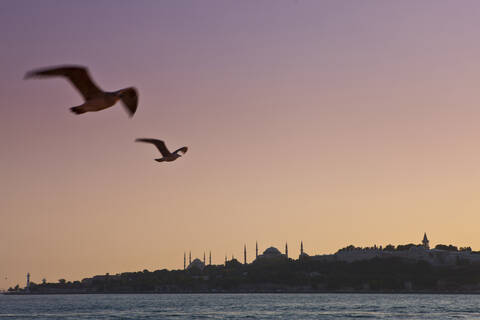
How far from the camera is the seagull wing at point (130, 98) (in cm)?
784

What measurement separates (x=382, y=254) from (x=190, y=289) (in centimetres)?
4742

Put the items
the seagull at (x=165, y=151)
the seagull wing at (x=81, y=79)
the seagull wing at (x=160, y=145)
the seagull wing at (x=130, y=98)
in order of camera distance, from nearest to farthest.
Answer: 1. the seagull wing at (x=81, y=79)
2. the seagull wing at (x=130, y=98)
3. the seagull wing at (x=160, y=145)
4. the seagull at (x=165, y=151)

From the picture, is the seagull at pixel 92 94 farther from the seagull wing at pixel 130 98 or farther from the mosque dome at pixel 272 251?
the mosque dome at pixel 272 251

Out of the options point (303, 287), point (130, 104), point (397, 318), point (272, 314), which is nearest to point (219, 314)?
point (272, 314)

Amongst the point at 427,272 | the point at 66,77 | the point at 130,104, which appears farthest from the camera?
the point at 427,272

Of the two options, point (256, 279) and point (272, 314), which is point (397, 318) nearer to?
point (272, 314)

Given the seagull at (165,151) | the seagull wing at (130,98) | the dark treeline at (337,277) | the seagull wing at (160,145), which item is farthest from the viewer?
the dark treeline at (337,277)

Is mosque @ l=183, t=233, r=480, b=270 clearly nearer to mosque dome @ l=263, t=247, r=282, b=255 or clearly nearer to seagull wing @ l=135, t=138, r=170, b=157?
mosque dome @ l=263, t=247, r=282, b=255

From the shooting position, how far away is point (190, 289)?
181375 mm

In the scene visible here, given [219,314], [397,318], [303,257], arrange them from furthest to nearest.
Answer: [303,257] → [219,314] → [397,318]

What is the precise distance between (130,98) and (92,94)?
42 cm

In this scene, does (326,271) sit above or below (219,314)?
above

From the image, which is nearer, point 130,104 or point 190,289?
point 130,104

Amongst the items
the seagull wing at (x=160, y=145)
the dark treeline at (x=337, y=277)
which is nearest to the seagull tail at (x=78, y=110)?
the seagull wing at (x=160, y=145)
